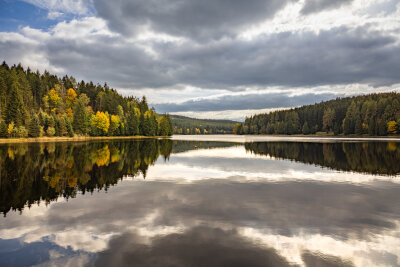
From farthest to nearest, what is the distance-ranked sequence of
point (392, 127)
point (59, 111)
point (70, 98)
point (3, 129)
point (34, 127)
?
point (70, 98) < point (392, 127) < point (59, 111) < point (34, 127) < point (3, 129)

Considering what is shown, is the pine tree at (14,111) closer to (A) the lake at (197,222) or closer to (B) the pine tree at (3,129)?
(B) the pine tree at (3,129)

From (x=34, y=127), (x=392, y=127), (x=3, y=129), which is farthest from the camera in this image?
(x=392, y=127)

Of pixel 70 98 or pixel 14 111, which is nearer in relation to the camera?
pixel 14 111

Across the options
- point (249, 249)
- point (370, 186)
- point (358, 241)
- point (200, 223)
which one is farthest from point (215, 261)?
point (370, 186)

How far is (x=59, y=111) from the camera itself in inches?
5207

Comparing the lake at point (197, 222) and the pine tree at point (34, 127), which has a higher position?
the pine tree at point (34, 127)

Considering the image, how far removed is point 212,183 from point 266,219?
8.71 m

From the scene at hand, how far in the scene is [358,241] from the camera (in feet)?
30.0

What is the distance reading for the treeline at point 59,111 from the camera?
84312 mm

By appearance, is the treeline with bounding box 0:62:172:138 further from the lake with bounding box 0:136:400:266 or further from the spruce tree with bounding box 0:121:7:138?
the lake with bounding box 0:136:400:266

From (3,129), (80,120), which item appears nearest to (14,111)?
(3,129)

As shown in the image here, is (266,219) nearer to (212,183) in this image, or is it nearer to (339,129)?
(212,183)

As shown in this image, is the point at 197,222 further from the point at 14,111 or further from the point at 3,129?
the point at 14,111

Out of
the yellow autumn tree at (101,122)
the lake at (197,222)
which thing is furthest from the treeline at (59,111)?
the lake at (197,222)
